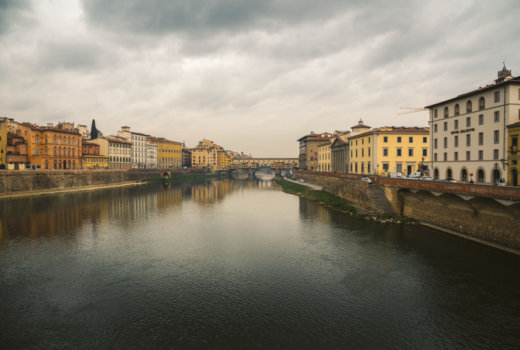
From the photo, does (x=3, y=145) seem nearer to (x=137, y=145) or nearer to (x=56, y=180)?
(x=56, y=180)

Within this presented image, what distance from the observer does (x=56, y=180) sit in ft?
243

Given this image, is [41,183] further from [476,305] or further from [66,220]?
[476,305]

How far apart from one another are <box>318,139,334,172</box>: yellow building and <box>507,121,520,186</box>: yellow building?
64.6m

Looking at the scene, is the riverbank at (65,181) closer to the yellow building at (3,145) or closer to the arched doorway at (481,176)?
the yellow building at (3,145)

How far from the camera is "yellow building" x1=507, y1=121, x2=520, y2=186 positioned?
34.4m

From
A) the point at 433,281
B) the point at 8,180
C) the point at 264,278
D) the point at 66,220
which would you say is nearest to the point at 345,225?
the point at 433,281

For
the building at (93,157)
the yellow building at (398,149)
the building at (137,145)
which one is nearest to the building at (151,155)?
the building at (137,145)

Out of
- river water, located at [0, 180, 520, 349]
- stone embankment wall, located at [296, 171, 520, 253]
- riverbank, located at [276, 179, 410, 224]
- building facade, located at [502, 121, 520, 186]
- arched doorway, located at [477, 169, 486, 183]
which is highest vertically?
building facade, located at [502, 121, 520, 186]

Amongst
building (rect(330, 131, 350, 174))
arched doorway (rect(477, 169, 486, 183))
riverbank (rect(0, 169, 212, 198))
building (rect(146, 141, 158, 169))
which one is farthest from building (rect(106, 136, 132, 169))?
arched doorway (rect(477, 169, 486, 183))

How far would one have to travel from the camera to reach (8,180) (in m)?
62.3

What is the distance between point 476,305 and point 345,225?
70.0 ft

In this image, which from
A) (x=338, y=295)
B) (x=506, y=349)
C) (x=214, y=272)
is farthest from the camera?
(x=214, y=272)

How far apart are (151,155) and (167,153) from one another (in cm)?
1639

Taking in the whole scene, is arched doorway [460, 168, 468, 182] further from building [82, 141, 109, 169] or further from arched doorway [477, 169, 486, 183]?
building [82, 141, 109, 169]
